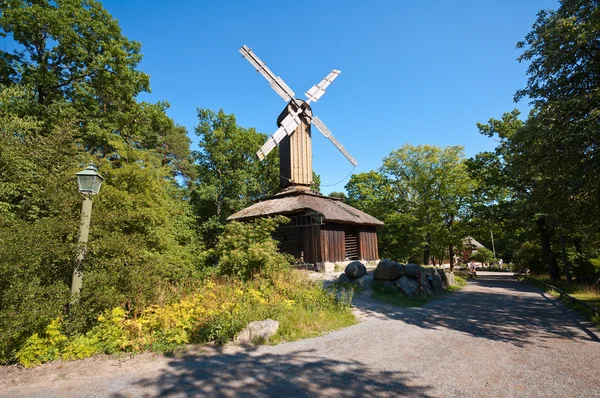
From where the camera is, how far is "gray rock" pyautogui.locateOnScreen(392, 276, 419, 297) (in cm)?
1061

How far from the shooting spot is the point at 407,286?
10820mm

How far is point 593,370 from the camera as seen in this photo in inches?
169

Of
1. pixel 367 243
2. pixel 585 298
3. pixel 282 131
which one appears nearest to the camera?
pixel 585 298

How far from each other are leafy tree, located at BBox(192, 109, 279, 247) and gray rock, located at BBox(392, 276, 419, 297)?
53.5 feet

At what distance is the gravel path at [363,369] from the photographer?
147 inches

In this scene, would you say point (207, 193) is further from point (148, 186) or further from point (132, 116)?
point (148, 186)

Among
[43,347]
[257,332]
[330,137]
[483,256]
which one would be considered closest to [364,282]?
[257,332]

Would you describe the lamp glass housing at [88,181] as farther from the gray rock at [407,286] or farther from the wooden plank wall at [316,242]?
the wooden plank wall at [316,242]

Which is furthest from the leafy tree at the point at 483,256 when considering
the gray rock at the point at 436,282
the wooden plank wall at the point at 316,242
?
the gray rock at the point at 436,282

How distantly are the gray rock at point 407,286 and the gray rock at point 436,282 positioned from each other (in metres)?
1.74

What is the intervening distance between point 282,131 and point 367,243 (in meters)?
8.55

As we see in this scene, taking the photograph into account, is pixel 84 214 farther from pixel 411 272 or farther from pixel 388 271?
pixel 411 272

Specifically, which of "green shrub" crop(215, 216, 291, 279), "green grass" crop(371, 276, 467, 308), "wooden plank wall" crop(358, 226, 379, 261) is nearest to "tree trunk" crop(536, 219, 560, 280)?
"wooden plank wall" crop(358, 226, 379, 261)

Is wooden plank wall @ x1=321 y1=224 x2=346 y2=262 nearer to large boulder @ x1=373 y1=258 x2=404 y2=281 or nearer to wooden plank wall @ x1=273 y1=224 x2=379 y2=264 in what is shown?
wooden plank wall @ x1=273 y1=224 x2=379 y2=264
